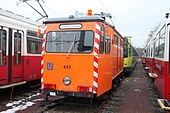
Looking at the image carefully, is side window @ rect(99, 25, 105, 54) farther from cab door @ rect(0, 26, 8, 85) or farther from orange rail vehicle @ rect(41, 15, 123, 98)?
cab door @ rect(0, 26, 8, 85)

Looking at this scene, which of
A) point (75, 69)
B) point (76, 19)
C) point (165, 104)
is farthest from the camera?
point (76, 19)

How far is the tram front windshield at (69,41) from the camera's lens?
5730mm

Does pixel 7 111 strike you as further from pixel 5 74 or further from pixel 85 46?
pixel 85 46

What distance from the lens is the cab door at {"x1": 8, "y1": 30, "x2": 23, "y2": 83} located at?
765cm

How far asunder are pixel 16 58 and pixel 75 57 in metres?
3.56

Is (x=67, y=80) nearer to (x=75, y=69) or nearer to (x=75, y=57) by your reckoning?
(x=75, y=69)

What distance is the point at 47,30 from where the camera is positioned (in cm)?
622

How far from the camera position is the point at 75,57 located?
5746 millimetres

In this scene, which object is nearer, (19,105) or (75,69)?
(75,69)

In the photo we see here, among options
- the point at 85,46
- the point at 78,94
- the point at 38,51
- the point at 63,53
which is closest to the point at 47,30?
the point at 63,53

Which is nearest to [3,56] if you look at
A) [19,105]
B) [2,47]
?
[2,47]

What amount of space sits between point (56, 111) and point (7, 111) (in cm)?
158

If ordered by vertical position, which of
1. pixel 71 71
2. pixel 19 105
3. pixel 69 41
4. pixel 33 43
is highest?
pixel 33 43

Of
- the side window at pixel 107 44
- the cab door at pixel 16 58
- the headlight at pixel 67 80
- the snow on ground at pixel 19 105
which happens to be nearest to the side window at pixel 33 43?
the cab door at pixel 16 58
